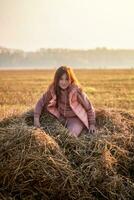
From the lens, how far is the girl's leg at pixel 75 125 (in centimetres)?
830

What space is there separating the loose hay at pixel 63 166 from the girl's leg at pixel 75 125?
346 mm

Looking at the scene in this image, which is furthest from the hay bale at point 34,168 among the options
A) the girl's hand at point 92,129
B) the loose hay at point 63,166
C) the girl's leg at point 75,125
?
the girl's hand at point 92,129

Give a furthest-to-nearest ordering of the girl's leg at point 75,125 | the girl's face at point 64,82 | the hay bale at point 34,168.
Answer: the girl's face at point 64,82
the girl's leg at point 75,125
the hay bale at point 34,168

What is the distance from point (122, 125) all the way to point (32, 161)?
2325 mm

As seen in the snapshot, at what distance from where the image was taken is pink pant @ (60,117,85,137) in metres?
8.32

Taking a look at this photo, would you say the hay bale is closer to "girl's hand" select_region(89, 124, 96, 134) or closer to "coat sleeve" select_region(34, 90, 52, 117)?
"girl's hand" select_region(89, 124, 96, 134)

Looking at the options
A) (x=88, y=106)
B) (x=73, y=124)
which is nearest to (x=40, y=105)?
(x=73, y=124)

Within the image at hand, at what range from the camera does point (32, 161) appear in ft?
22.3

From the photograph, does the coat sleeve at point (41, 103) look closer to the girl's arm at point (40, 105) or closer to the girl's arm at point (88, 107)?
the girl's arm at point (40, 105)

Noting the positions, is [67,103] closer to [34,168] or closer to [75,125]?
[75,125]

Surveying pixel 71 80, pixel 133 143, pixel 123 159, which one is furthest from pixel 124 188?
pixel 71 80

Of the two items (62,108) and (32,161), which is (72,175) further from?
(62,108)

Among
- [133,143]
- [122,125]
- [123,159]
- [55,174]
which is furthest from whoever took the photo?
[122,125]

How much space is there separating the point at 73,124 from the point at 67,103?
435mm
